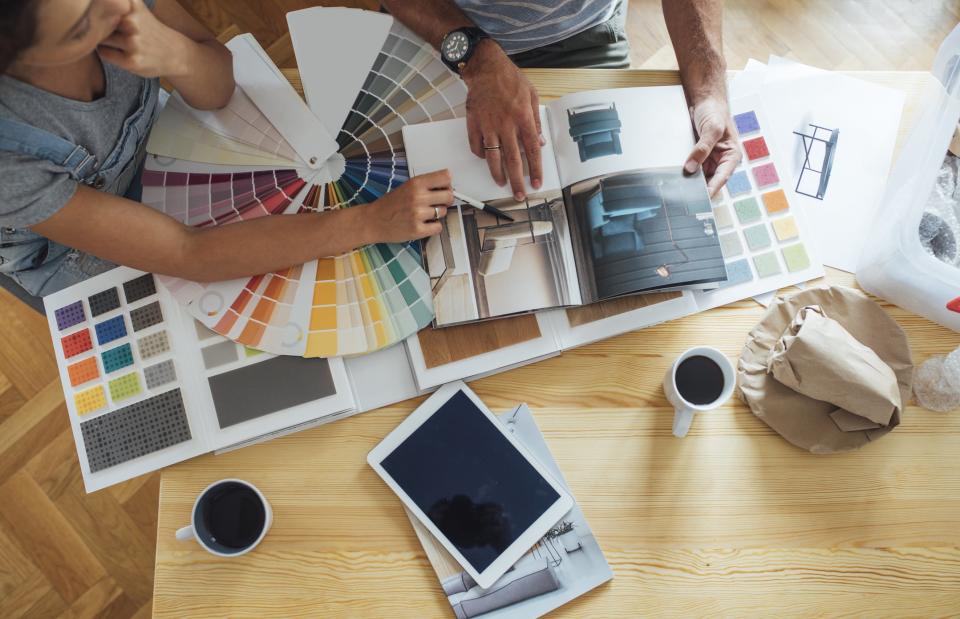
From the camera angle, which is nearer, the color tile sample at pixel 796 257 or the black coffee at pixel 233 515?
the black coffee at pixel 233 515

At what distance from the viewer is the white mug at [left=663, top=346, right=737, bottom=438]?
75 cm

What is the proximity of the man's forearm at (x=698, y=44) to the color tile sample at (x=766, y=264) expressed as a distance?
0.78ft

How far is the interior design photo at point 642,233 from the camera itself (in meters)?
0.80

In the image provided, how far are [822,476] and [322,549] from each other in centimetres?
64

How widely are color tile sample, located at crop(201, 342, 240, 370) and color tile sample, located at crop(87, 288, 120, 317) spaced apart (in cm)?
14

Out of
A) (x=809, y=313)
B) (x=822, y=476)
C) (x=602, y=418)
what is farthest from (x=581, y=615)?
(x=809, y=313)

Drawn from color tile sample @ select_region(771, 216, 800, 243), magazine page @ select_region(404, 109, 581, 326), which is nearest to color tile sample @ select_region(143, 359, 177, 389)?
magazine page @ select_region(404, 109, 581, 326)

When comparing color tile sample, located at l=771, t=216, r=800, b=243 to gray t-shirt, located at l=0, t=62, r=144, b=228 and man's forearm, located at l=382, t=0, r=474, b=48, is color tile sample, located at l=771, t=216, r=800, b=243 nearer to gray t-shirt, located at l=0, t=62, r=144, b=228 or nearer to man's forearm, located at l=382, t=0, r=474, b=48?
man's forearm, located at l=382, t=0, r=474, b=48

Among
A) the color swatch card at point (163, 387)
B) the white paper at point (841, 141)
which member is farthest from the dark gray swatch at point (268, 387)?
the white paper at point (841, 141)

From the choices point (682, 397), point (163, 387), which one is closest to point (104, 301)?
point (163, 387)

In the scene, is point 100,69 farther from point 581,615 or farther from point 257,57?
point 581,615

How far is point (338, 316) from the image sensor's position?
0.81 m

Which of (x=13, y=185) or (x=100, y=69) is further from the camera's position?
(x=100, y=69)

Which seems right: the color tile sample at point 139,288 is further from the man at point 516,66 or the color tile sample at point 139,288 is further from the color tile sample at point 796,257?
the color tile sample at point 796,257
